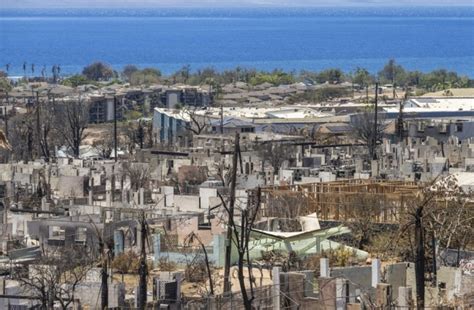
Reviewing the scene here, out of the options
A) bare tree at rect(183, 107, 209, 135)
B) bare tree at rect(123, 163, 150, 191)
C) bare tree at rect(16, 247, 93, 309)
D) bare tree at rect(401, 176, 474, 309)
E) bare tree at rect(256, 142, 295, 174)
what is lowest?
bare tree at rect(16, 247, 93, 309)

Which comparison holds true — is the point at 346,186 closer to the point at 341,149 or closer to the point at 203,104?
the point at 341,149

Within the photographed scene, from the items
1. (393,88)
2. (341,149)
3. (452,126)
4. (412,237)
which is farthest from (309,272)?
(393,88)

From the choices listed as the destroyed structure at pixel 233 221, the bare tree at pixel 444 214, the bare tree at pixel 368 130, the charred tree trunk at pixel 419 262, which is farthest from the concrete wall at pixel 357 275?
the bare tree at pixel 368 130

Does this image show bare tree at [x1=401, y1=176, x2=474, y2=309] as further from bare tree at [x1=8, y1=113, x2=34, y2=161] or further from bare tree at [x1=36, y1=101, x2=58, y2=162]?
bare tree at [x1=36, y1=101, x2=58, y2=162]

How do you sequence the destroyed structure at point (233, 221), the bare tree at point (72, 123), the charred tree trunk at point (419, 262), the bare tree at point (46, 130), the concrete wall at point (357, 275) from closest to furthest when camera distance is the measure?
the charred tree trunk at point (419, 262) < the destroyed structure at point (233, 221) < the concrete wall at point (357, 275) < the bare tree at point (46, 130) < the bare tree at point (72, 123)

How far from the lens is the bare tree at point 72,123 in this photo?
49.7m

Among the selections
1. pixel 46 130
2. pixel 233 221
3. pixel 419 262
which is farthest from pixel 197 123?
pixel 419 262

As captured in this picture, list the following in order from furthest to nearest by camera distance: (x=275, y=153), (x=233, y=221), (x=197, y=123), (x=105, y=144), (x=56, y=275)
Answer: (x=197, y=123) < (x=105, y=144) < (x=275, y=153) < (x=56, y=275) < (x=233, y=221)

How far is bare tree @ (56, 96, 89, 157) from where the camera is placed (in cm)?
4969

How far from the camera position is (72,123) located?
5216 cm

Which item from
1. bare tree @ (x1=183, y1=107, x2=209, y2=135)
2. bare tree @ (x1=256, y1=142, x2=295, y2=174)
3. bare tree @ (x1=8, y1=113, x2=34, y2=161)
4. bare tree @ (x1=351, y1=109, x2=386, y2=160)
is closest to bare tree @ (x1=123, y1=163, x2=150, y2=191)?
bare tree @ (x1=256, y1=142, x2=295, y2=174)

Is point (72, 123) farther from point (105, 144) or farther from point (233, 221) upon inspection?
point (233, 221)

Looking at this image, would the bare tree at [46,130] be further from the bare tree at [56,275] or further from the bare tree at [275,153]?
the bare tree at [56,275]

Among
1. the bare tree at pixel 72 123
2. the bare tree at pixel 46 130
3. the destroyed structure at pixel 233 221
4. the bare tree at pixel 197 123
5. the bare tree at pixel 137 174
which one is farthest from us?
the bare tree at pixel 197 123
